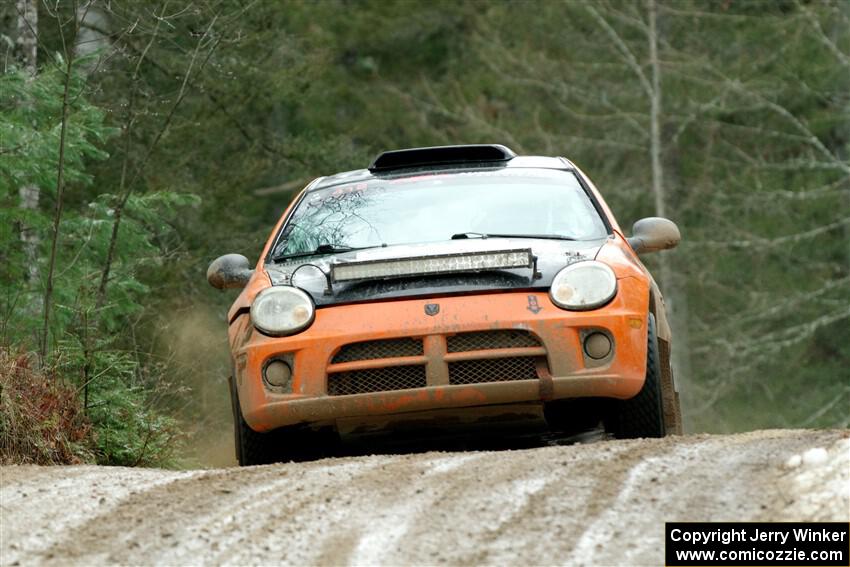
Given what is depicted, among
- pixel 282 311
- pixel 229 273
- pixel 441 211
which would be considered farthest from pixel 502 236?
pixel 229 273

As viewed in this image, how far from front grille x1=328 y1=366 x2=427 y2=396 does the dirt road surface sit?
0.64 meters

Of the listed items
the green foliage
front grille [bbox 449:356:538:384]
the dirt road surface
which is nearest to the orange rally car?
front grille [bbox 449:356:538:384]

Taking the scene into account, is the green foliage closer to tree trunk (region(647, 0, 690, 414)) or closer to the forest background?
the forest background

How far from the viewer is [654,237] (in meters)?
8.56

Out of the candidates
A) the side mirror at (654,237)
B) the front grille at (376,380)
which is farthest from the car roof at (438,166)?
the front grille at (376,380)

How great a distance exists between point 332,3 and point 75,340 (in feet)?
90.2

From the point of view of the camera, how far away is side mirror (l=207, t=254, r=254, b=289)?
27.8 ft

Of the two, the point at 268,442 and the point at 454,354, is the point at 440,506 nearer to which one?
the point at 454,354

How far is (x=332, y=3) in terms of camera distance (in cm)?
3631

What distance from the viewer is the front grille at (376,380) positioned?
7.30m

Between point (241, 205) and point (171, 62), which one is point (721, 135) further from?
point (171, 62)

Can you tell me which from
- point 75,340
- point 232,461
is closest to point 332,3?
point 232,461

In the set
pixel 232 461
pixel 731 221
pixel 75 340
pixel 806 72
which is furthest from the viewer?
pixel 731 221

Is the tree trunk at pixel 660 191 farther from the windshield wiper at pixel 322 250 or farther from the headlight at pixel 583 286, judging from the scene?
the headlight at pixel 583 286
